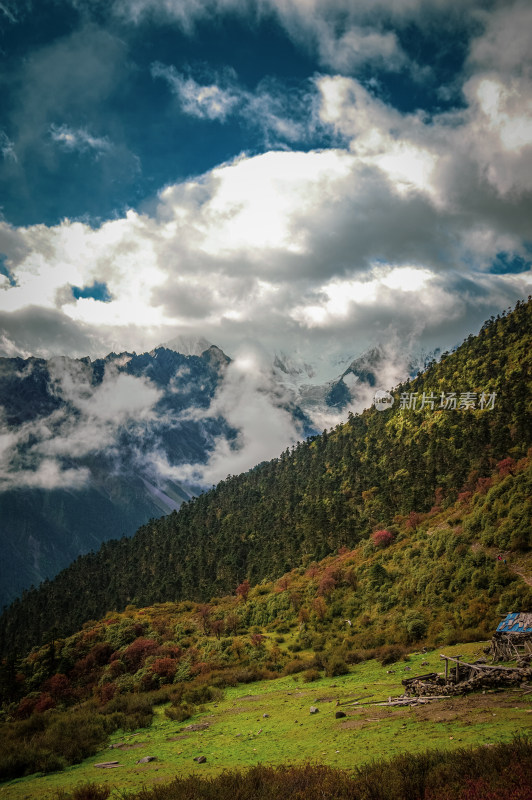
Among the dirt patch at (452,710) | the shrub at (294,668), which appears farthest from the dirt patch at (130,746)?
the shrub at (294,668)

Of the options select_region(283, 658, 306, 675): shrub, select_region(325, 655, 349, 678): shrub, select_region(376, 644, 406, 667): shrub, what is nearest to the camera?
select_region(376, 644, 406, 667): shrub

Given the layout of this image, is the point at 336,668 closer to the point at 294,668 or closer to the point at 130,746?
the point at 294,668

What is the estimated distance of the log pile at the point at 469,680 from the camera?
1783cm

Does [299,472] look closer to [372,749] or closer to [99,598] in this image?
[99,598]

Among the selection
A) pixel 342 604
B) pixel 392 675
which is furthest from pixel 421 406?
pixel 392 675

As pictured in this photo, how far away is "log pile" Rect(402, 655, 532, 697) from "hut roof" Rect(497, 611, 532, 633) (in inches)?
127

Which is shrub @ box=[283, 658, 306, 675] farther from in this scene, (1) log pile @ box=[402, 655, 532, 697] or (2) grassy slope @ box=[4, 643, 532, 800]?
(1) log pile @ box=[402, 655, 532, 697]

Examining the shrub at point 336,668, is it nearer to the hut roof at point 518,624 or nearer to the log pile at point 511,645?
the log pile at point 511,645

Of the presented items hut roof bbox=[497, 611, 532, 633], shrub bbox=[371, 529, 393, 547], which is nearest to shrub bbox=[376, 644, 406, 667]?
hut roof bbox=[497, 611, 532, 633]

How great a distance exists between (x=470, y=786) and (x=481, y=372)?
12435 centimetres

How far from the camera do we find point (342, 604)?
2069 inches

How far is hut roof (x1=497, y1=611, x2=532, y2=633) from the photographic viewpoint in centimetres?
2192

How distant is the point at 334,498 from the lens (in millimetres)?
111000

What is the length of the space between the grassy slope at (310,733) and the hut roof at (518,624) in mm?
2895
